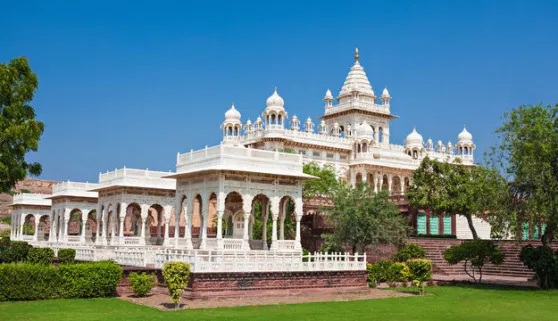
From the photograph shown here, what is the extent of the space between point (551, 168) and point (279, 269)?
12433 millimetres

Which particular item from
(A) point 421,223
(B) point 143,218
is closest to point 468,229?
(A) point 421,223

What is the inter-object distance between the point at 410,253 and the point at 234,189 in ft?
33.6

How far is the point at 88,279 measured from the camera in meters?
20.8

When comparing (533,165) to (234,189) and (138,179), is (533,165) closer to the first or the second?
(234,189)

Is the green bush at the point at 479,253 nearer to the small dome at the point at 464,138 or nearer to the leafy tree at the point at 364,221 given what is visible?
the leafy tree at the point at 364,221

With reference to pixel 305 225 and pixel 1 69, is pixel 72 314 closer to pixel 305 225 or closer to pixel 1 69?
pixel 1 69

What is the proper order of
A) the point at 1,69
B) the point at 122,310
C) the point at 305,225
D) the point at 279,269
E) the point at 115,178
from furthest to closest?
the point at 305,225
the point at 115,178
the point at 1,69
the point at 279,269
the point at 122,310

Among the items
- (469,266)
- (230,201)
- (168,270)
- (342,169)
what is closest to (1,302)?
(168,270)

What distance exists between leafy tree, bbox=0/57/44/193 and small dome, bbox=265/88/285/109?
31.4m

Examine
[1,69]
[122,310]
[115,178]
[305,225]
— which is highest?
[1,69]

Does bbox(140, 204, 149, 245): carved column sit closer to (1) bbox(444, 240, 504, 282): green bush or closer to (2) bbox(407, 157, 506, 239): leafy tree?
(2) bbox(407, 157, 506, 239): leafy tree

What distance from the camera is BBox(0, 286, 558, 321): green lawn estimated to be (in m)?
17.1

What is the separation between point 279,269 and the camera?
2297 cm

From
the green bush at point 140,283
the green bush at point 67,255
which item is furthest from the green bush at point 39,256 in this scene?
the green bush at point 140,283
